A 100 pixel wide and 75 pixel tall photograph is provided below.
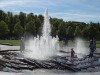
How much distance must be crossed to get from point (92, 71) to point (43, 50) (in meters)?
11.0

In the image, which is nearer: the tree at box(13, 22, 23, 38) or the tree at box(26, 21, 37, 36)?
the tree at box(26, 21, 37, 36)

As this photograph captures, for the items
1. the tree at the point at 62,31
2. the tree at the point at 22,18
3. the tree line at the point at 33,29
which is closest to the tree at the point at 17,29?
the tree line at the point at 33,29

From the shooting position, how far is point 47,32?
137 ft

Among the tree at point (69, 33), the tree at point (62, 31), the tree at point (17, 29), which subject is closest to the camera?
the tree at point (17, 29)

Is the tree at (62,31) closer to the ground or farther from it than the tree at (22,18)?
closer to the ground

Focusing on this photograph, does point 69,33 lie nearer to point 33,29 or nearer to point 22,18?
point 33,29

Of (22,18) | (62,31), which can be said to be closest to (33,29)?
(62,31)

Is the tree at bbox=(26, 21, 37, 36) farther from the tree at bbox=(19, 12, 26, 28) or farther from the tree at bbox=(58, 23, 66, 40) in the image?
the tree at bbox=(19, 12, 26, 28)

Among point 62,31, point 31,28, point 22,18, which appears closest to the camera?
point 31,28

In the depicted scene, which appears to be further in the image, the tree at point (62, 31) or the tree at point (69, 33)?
the tree at point (69, 33)

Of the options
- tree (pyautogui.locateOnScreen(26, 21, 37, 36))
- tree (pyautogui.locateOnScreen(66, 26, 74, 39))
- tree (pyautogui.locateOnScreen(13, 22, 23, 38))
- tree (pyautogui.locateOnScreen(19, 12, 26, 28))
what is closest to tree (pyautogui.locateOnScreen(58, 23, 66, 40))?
tree (pyautogui.locateOnScreen(66, 26, 74, 39))

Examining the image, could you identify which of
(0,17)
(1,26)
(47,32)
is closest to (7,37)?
(0,17)

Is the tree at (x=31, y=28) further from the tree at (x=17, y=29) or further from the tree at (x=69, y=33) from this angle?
the tree at (x=69, y=33)

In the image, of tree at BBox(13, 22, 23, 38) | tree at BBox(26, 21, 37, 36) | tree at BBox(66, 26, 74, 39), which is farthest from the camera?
tree at BBox(66, 26, 74, 39)
